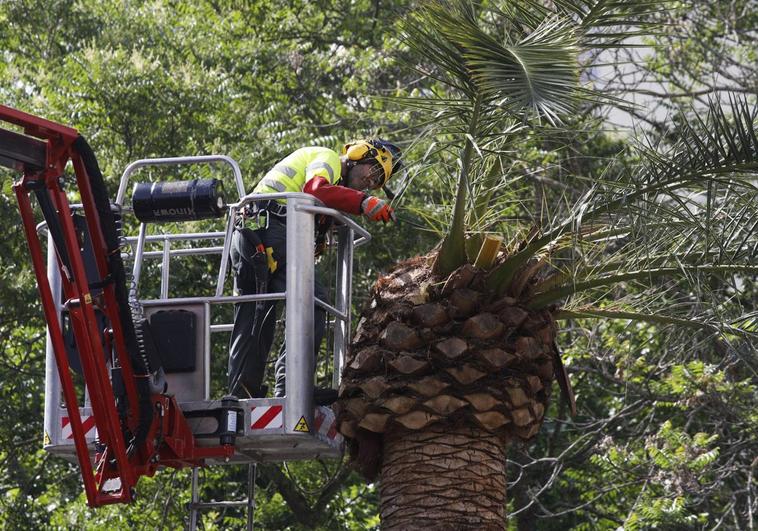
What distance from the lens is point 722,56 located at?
15328 mm

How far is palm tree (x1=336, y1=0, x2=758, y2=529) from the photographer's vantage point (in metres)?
7.26

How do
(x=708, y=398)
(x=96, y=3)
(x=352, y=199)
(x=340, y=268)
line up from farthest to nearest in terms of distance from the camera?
(x=96, y=3)
(x=708, y=398)
(x=340, y=268)
(x=352, y=199)

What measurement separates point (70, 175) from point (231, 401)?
25.2 ft

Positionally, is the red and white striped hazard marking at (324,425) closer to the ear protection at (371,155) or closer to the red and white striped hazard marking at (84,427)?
the red and white striped hazard marking at (84,427)

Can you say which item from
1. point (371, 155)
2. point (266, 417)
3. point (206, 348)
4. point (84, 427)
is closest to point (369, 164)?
point (371, 155)

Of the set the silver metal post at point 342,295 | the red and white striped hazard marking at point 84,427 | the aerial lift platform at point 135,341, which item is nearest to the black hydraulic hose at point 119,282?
the aerial lift platform at point 135,341

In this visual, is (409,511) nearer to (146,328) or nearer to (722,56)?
(146,328)

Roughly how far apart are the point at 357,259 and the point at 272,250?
5990mm

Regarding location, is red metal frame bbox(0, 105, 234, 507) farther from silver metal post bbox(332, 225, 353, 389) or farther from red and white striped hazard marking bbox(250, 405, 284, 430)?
silver metal post bbox(332, 225, 353, 389)

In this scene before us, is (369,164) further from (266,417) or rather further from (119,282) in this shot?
(119,282)

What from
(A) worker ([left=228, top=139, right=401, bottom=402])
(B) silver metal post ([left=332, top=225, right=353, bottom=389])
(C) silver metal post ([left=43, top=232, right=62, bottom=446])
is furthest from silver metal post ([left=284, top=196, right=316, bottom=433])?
(C) silver metal post ([left=43, top=232, right=62, bottom=446])

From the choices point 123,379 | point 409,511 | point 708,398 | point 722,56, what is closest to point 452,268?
point 409,511

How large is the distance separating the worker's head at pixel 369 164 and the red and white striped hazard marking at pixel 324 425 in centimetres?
154

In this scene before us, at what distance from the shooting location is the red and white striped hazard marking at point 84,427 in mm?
8062
